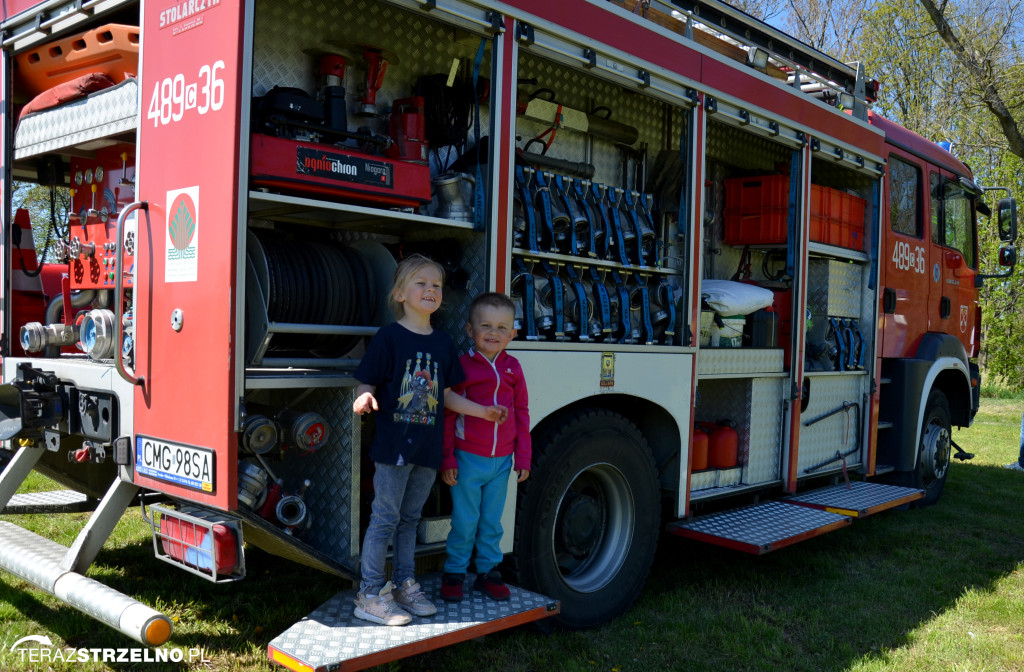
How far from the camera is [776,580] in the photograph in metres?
5.06

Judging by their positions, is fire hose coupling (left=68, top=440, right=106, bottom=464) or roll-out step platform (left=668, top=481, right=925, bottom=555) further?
roll-out step platform (left=668, top=481, right=925, bottom=555)

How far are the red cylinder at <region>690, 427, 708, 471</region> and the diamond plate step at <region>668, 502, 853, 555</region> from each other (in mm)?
297

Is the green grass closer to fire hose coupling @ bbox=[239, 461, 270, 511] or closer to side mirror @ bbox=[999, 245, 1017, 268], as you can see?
Answer: fire hose coupling @ bbox=[239, 461, 270, 511]

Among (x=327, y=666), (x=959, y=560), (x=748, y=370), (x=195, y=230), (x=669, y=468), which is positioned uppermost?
(x=195, y=230)

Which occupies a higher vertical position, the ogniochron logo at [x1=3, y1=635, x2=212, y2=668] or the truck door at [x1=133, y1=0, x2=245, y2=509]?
the truck door at [x1=133, y1=0, x2=245, y2=509]

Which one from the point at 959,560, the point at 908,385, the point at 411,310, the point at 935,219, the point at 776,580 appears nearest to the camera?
the point at 411,310

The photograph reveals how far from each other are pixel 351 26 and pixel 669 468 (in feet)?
9.00

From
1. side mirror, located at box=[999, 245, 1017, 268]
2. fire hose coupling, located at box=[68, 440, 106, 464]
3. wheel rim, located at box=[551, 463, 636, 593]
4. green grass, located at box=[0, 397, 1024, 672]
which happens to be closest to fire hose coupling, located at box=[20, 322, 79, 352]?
fire hose coupling, located at box=[68, 440, 106, 464]

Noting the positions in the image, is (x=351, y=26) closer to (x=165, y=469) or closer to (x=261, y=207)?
(x=261, y=207)

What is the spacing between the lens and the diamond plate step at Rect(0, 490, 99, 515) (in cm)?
430

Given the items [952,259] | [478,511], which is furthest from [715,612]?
[952,259]

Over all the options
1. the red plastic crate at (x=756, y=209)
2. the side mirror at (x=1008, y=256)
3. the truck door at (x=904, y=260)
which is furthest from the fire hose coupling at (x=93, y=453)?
the side mirror at (x=1008, y=256)

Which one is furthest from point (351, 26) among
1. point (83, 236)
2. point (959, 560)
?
point (959, 560)

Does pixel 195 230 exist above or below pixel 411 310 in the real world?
above
